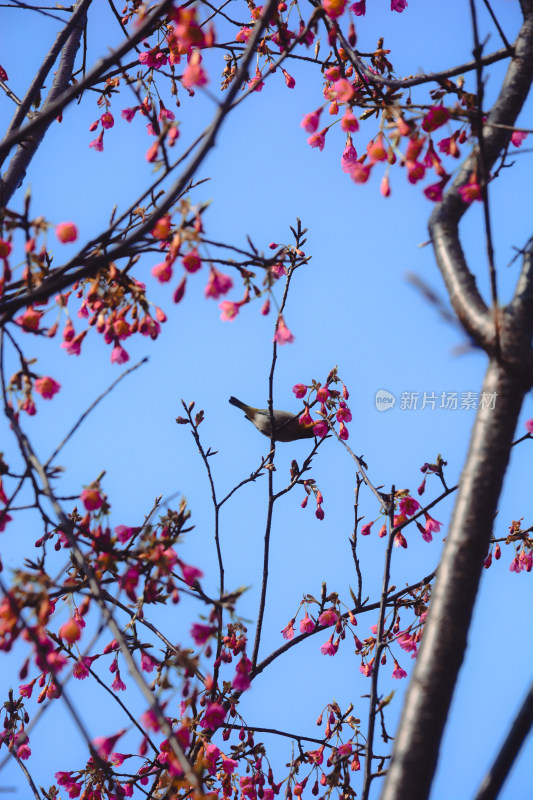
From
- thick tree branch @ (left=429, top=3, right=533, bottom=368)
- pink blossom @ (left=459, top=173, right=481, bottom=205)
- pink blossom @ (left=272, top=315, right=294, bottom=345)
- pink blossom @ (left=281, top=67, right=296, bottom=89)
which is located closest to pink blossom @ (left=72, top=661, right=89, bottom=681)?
pink blossom @ (left=272, top=315, right=294, bottom=345)

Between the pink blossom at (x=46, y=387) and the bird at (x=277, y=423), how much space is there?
11.3 feet

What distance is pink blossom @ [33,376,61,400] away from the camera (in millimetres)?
2559

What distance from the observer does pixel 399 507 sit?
13.5ft

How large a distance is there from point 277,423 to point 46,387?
13.4ft

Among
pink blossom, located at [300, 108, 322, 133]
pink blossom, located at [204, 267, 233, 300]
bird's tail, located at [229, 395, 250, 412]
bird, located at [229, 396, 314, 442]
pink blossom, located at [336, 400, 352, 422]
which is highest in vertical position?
bird's tail, located at [229, 395, 250, 412]

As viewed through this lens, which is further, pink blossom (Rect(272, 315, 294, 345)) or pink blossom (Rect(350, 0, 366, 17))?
pink blossom (Rect(350, 0, 366, 17))

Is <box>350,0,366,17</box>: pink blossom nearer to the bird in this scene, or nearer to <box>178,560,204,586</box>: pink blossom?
the bird

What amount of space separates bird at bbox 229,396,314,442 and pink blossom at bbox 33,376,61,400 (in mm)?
3452

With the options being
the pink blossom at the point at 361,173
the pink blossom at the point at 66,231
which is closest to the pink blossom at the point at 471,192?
the pink blossom at the point at 361,173

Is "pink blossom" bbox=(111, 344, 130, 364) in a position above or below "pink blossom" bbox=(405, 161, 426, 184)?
below

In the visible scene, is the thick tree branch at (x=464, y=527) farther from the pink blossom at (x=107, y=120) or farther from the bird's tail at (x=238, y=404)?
the bird's tail at (x=238, y=404)

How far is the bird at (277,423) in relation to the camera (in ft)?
20.1

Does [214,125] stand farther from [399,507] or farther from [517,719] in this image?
[399,507]

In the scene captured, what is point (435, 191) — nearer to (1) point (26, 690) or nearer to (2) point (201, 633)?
(2) point (201, 633)
